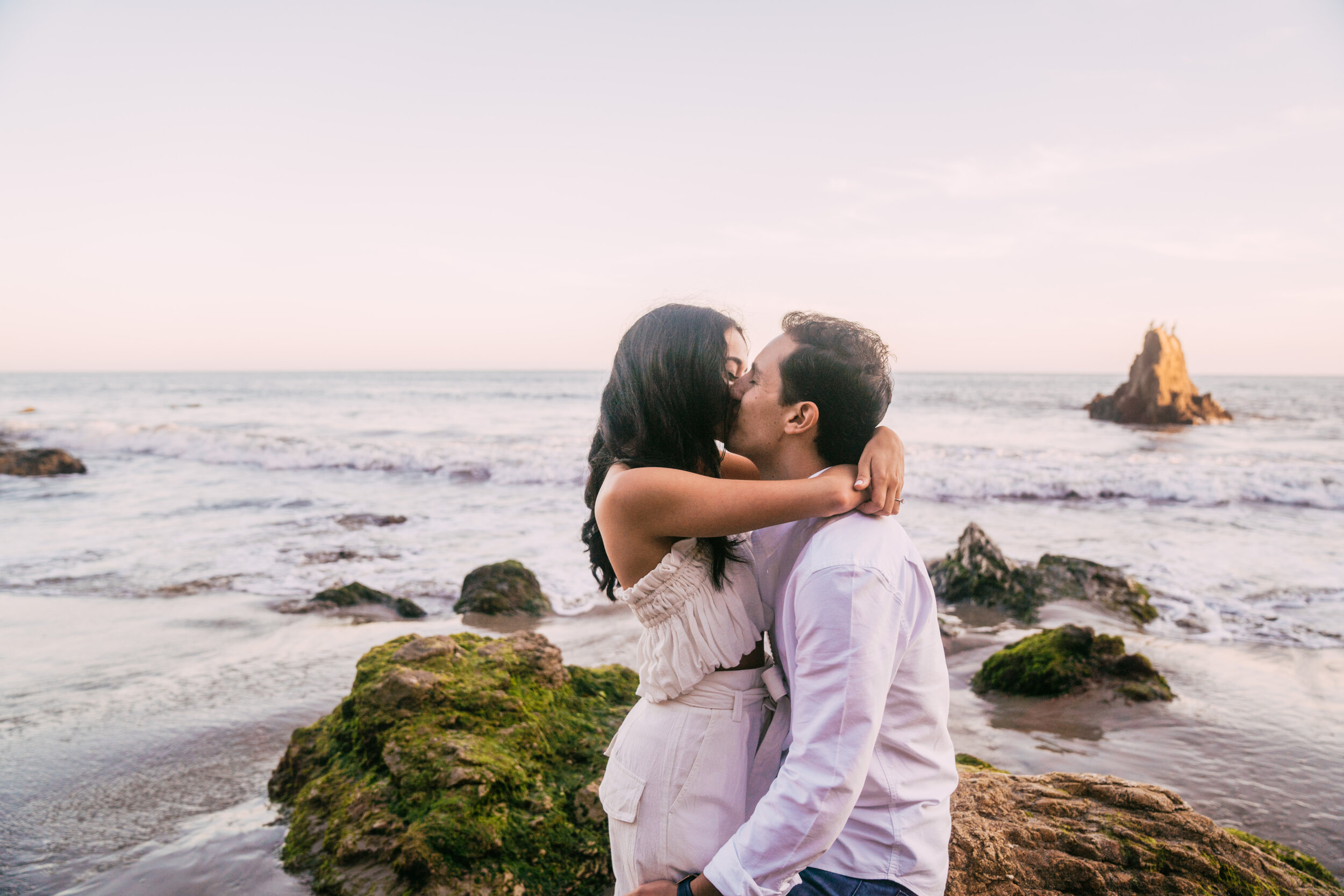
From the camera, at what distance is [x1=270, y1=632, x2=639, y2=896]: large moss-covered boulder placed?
286 cm

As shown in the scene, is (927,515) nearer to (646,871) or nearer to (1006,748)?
(1006,748)

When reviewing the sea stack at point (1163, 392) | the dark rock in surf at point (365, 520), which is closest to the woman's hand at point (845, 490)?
the dark rock in surf at point (365, 520)

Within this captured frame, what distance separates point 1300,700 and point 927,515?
25.6 ft

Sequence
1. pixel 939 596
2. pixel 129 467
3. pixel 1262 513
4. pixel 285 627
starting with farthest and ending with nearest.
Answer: pixel 129 467
pixel 1262 513
pixel 939 596
pixel 285 627

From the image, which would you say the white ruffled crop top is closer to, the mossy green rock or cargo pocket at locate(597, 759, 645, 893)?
cargo pocket at locate(597, 759, 645, 893)

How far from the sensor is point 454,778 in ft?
9.88

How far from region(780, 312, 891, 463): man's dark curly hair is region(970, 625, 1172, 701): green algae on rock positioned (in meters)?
4.39

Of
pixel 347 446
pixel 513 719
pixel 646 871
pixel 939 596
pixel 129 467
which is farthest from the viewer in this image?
pixel 347 446

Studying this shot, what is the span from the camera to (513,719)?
345cm

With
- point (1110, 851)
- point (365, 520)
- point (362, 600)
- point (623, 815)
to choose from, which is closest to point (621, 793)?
point (623, 815)

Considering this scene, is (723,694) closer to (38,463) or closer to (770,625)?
(770,625)

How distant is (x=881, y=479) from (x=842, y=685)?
0.56 m

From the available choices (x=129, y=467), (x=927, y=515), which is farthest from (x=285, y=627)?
(x=129, y=467)

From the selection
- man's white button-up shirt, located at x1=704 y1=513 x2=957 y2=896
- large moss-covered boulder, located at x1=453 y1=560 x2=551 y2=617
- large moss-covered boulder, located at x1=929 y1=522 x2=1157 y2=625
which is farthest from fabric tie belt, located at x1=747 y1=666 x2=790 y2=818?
large moss-covered boulder, located at x1=929 y1=522 x2=1157 y2=625
